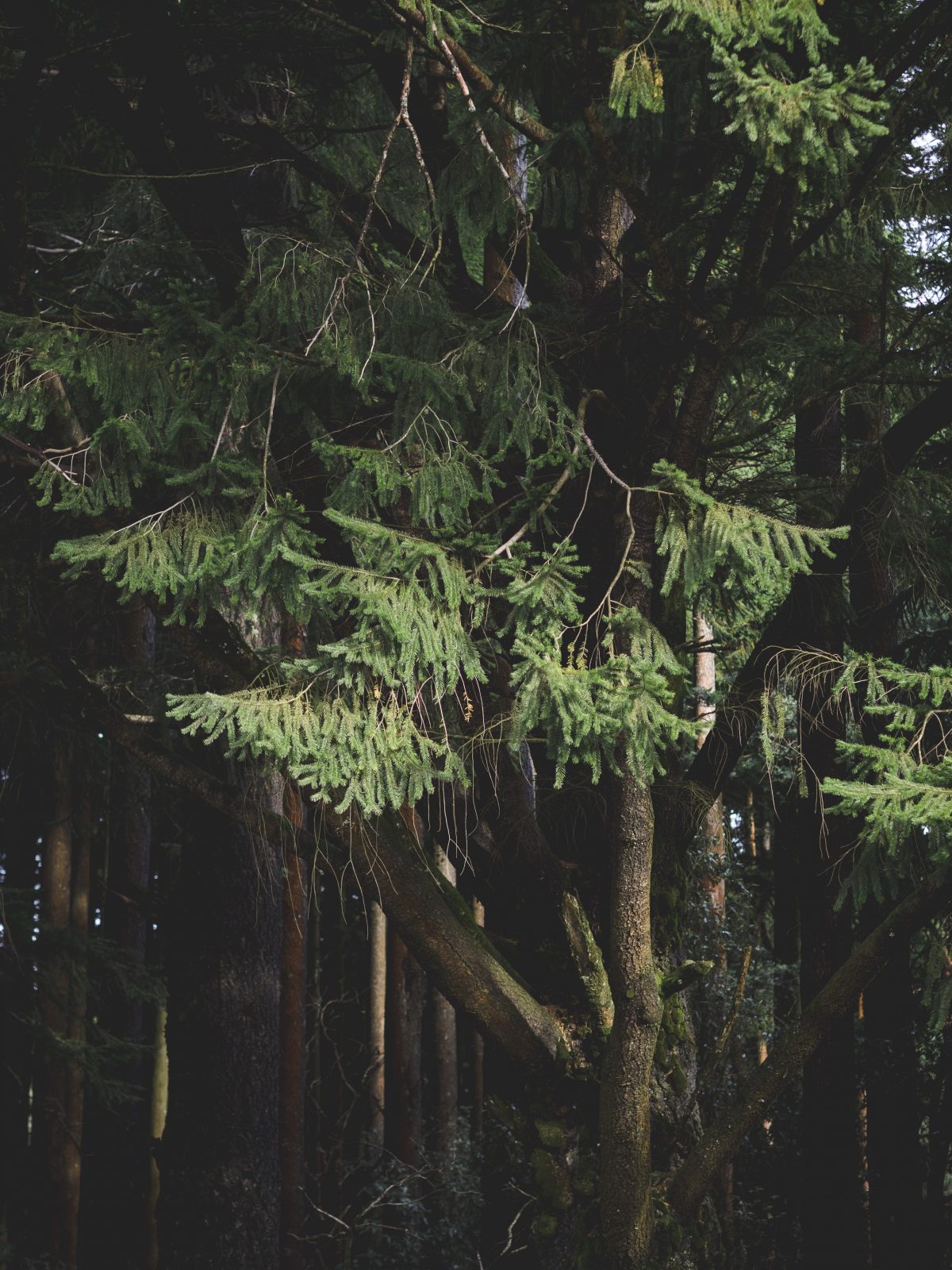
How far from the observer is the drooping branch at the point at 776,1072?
4.75 metres

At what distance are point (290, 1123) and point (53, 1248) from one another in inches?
97.5

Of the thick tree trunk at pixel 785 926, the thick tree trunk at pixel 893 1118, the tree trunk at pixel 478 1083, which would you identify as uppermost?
the thick tree trunk at pixel 785 926

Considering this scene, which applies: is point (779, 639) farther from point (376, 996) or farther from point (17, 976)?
point (376, 996)

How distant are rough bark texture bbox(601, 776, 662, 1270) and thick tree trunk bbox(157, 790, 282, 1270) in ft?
10.4

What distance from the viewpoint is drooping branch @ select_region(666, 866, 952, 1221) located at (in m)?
4.75

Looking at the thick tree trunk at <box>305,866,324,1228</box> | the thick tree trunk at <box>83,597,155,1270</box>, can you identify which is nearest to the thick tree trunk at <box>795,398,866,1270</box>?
the thick tree trunk at <box>83,597,155,1270</box>

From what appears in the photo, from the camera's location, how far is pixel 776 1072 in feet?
16.1

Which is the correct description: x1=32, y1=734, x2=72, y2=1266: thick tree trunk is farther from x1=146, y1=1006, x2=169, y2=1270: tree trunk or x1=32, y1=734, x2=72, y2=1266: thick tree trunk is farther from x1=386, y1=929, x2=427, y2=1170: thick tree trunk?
x1=386, y1=929, x2=427, y2=1170: thick tree trunk

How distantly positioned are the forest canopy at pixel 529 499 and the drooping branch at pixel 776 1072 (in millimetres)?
20

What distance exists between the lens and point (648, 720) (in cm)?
425

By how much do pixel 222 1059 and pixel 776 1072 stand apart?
4.56m

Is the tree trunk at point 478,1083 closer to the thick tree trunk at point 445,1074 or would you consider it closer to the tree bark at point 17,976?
the thick tree trunk at point 445,1074

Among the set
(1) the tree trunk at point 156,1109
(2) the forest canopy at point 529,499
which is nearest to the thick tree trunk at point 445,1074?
(1) the tree trunk at point 156,1109

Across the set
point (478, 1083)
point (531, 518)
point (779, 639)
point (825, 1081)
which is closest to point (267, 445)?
point (531, 518)
